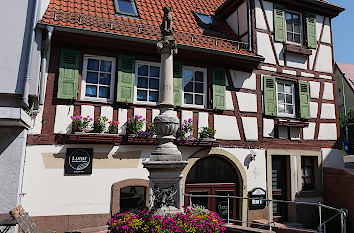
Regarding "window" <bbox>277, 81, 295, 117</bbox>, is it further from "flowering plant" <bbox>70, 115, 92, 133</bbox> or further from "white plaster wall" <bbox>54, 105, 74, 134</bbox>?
"white plaster wall" <bbox>54, 105, 74, 134</bbox>

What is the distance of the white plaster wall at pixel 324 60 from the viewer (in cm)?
1078

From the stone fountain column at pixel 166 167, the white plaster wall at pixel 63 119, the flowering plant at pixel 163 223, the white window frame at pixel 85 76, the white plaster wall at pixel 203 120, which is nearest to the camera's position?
the flowering plant at pixel 163 223

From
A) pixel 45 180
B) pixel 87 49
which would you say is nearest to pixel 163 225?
pixel 45 180

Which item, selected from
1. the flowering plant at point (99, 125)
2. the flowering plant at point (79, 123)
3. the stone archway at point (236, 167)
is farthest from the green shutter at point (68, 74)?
the stone archway at point (236, 167)

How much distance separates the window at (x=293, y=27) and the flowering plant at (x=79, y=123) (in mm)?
7796

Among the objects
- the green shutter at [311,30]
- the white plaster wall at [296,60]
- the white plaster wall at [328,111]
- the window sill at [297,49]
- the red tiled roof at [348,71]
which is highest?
the red tiled roof at [348,71]

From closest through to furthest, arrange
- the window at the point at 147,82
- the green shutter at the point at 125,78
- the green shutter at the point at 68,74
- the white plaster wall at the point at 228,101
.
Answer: the green shutter at the point at 68,74 < the green shutter at the point at 125,78 < the window at the point at 147,82 < the white plaster wall at the point at 228,101

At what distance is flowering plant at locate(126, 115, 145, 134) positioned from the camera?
759cm

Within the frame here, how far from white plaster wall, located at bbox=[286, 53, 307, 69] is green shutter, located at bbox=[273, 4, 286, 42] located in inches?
26.8

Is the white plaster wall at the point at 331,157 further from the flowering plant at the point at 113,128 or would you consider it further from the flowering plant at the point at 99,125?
the flowering plant at the point at 99,125

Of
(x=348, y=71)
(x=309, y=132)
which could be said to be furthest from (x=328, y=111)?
(x=348, y=71)

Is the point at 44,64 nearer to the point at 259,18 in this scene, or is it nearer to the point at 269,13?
the point at 259,18

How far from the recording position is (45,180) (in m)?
6.82

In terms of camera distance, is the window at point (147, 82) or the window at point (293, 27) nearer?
the window at point (147, 82)
